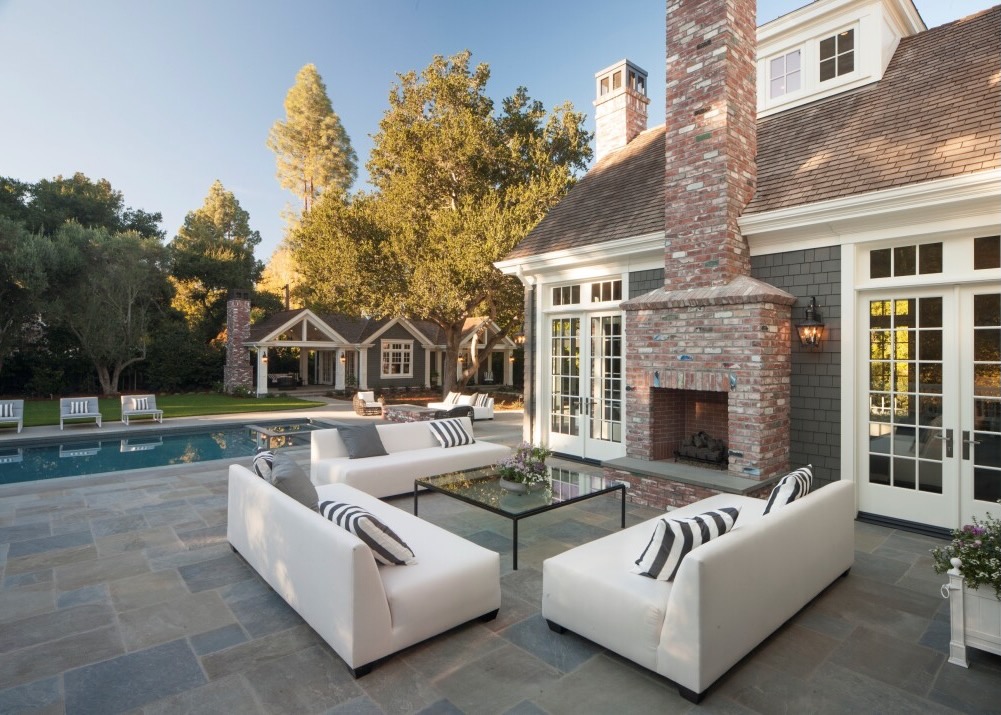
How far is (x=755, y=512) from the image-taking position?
420 cm

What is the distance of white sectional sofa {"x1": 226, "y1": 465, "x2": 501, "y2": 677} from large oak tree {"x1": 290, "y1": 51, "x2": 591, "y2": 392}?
1049 centimetres

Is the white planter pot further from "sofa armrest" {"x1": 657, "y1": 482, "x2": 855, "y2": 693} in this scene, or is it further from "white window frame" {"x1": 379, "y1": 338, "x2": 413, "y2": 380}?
"white window frame" {"x1": 379, "y1": 338, "x2": 413, "y2": 380}

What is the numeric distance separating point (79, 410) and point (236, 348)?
905 cm

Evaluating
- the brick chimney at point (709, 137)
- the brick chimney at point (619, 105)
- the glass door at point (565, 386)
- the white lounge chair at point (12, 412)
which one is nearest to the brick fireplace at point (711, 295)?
the brick chimney at point (709, 137)

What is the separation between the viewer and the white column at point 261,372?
20.2 meters

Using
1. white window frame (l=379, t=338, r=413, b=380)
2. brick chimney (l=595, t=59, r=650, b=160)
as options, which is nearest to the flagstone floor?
brick chimney (l=595, t=59, r=650, b=160)

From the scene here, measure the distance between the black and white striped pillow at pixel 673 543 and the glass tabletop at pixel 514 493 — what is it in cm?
144

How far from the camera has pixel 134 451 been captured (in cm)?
1016

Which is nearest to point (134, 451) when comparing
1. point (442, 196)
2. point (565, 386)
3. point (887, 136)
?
point (565, 386)

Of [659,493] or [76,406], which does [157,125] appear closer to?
[76,406]

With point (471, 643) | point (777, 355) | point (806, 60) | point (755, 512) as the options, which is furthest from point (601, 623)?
point (806, 60)

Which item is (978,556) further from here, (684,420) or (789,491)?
(684,420)

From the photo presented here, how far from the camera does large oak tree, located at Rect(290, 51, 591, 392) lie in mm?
14125

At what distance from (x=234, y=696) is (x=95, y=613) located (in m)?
1.61
